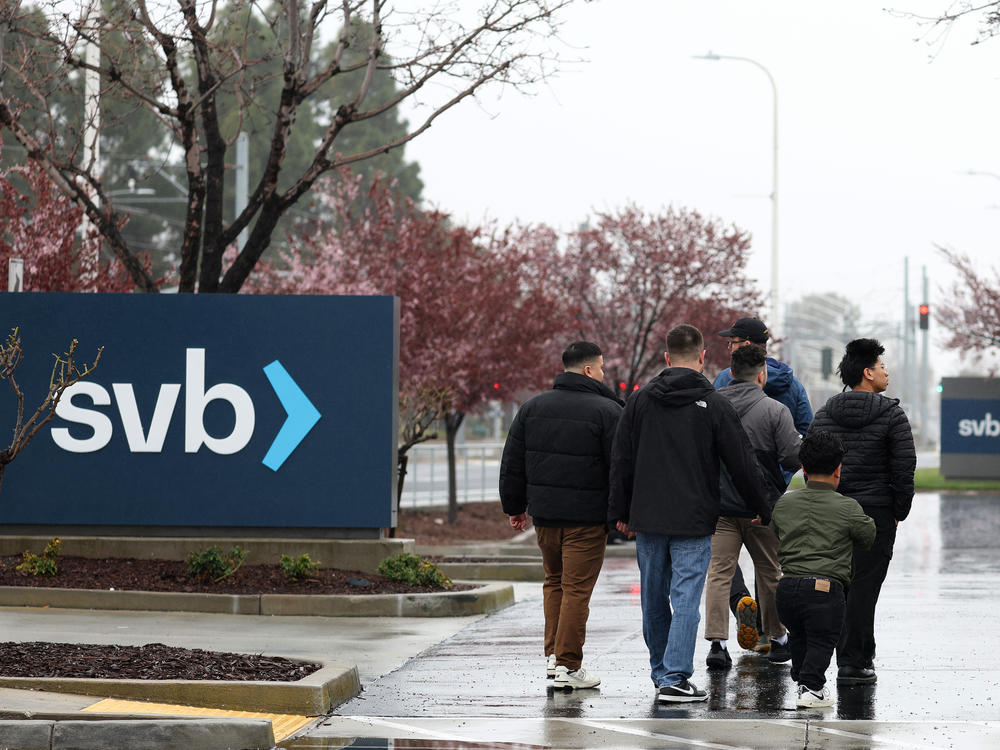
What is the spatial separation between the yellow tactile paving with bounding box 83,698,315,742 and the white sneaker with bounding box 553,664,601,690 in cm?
145

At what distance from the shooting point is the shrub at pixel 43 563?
12.9m

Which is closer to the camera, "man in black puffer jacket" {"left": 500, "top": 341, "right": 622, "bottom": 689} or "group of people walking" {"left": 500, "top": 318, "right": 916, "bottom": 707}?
"group of people walking" {"left": 500, "top": 318, "right": 916, "bottom": 707}

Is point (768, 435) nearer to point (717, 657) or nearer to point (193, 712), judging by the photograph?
point (717, 657)

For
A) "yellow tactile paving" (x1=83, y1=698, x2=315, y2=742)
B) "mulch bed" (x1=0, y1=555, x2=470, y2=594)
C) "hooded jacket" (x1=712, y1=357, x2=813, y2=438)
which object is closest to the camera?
"yellow tactile paving" (x1=83, y1=698, x2=315, y2=742)

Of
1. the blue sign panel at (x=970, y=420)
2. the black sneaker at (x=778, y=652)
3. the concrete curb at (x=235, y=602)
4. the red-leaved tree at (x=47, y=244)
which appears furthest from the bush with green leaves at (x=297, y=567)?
the blue sign panel at (x=970, y=420)

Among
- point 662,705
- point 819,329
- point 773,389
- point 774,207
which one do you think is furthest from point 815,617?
point 819,329

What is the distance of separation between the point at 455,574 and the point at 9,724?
9479 mm

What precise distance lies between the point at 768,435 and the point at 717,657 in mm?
1407

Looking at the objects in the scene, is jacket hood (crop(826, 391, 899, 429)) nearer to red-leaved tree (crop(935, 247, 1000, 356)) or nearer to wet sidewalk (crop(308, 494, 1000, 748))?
wet sidewalk (crop(308, 494, 1000, 748))

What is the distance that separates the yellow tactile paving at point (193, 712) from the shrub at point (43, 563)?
5332 mm

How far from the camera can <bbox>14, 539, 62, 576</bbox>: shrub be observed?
1288 centimetres

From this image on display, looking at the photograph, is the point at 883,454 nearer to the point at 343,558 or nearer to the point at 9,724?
the point at 9,724

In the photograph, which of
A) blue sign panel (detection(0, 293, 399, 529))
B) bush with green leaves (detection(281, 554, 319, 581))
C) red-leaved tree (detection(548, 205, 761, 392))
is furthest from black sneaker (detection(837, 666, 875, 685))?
red-leaved tree (detection(548, 205, 761, 392))

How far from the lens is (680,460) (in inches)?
320
